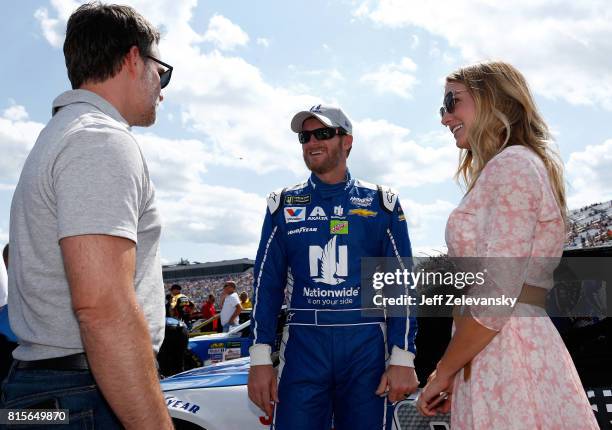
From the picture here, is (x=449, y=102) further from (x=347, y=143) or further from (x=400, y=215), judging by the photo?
(x=347, y=143)

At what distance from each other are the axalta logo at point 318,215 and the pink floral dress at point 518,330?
3.78ft

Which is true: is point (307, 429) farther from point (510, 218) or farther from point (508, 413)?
point (510, 218)

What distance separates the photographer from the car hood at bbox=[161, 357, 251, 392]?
144 inches

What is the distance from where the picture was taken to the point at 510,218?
5.78 ft

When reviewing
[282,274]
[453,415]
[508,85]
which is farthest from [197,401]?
[508,85]

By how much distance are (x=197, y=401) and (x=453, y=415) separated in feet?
6.97

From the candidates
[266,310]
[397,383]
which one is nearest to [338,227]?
[266,310]

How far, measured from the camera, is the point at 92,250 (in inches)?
53.2

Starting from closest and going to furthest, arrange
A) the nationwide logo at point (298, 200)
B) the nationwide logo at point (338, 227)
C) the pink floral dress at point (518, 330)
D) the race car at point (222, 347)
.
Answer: the pink floral dress at point (518, 330) < the nationwide logo at point (338, 227) < the nationwide logo at point (298, 200) < the race car at point (222, 347)

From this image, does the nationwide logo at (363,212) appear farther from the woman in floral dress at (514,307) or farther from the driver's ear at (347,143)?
the woman in floral dress at (514,307)

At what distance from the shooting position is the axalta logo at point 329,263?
286 cm

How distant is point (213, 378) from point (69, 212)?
264 cm

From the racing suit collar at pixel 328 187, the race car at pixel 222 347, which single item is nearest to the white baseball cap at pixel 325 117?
the racing suit collar at pixel 328 187

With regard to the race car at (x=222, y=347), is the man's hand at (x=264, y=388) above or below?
above
